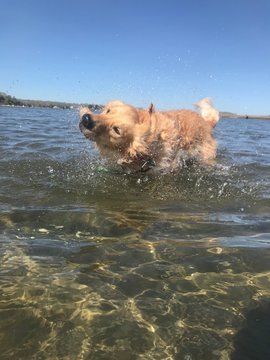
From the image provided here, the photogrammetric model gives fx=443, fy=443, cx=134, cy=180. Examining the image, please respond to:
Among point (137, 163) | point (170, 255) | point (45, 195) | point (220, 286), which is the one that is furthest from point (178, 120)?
point (220, 286)

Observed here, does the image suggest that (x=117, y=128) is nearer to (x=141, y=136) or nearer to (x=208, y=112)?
(x=141, y=136)

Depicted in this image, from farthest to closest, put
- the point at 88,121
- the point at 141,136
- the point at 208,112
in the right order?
1. the point at 208,112
2. the point at 141,136
3. the point at 88,121

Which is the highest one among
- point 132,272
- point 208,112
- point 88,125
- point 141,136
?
point 208,112

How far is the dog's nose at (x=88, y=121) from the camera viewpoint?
19.9 ft

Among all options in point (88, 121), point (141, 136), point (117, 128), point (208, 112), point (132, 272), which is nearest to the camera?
point (132, 272)

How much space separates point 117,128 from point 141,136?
0.38 m

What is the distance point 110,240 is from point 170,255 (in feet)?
1.96

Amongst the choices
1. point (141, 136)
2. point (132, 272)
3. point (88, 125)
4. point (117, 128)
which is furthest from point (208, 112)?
point (132, 272)

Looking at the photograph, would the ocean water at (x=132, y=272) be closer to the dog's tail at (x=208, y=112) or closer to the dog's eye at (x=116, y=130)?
the dog's eye at (x=116, y=130)

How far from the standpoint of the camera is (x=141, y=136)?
6.34 m

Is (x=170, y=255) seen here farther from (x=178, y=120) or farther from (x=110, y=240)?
(x=178, y=120)

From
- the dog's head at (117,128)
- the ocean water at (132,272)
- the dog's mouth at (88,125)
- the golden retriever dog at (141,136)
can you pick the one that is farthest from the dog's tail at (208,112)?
the dog's mouth at (88,125)

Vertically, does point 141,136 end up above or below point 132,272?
above

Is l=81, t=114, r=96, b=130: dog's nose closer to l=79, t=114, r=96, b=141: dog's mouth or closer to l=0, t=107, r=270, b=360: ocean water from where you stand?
l=79, t=114, r=96, b=141: dog's mouth
